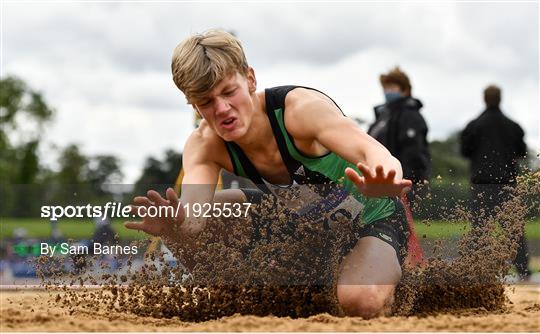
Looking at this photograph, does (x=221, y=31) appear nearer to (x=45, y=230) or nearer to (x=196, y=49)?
(x=196, y=49)

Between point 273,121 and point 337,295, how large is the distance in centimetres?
100

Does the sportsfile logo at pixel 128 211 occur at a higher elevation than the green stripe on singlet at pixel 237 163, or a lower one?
lower

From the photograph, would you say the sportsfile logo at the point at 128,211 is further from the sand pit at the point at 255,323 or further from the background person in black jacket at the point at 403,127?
the background person in black jacket at the point at 403,127

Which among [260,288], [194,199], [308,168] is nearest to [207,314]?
[260,288]

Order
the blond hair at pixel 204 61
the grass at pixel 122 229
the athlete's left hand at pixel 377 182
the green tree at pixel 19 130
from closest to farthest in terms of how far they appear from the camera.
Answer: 1. the athlete's left hand at pixel 377 182
2. the blond hair at pixel 204 61
3. the grass at pixel 122 229
4. the green tree at pixel 19 130

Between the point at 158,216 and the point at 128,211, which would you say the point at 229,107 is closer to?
the point at 158,216

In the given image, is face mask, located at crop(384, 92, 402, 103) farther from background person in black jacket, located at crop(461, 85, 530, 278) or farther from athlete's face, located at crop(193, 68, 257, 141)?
athlete's face, located at crop(193, 68, 257, 141)

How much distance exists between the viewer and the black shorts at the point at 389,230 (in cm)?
455

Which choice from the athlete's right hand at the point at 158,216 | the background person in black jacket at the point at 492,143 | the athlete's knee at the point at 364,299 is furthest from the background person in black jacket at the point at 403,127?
the athlete's right hand at the point at 158,216

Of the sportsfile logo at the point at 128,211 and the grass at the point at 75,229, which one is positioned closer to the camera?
the sportsfile logo at the point at 128,211

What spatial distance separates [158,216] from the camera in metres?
4.29

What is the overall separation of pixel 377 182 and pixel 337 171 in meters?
1.01

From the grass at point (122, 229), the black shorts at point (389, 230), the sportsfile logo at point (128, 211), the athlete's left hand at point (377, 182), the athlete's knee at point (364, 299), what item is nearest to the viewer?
the athlete's left hand at point (377, 182)

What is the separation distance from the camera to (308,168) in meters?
4.53
